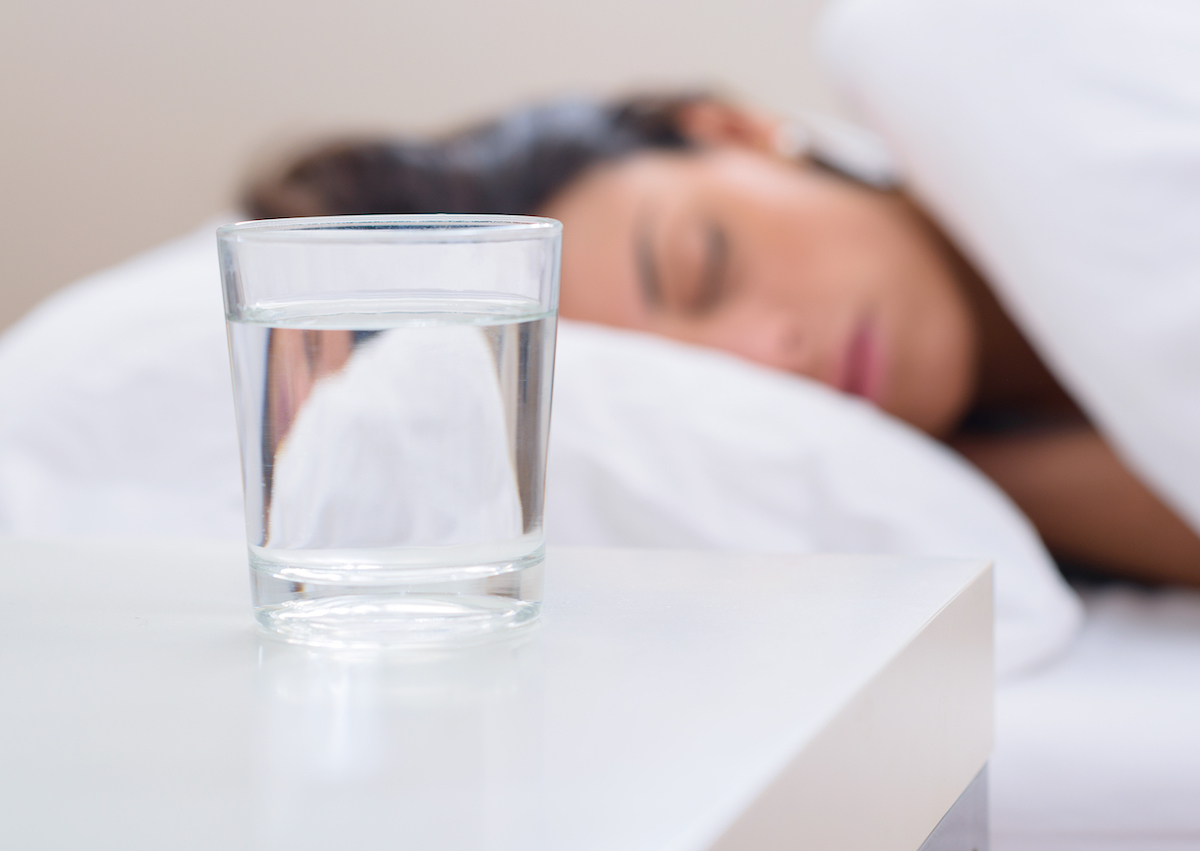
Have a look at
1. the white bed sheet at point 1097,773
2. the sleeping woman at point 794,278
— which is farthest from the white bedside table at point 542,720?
the sleeping woman at point 794,278

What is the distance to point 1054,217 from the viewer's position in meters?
0.65

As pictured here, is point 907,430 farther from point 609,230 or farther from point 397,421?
point 397,421

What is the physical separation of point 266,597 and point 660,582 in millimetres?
101

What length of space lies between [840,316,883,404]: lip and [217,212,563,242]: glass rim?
26.3 inches

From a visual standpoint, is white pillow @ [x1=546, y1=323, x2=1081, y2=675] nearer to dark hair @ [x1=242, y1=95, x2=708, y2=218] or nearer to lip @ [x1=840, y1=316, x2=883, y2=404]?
lip @ [x1=840, y1=316, x2=883, y2=404]

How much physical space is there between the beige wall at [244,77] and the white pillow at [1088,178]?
803 mm

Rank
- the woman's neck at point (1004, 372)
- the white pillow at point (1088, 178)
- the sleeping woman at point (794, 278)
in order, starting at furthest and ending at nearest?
1. the woman's neck at point (1004, 372)
2. the sleeping woman at point (794, 278)
3. the white pillow at point (1088, 178)

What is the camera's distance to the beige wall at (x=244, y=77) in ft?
4.71

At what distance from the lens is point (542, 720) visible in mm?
203

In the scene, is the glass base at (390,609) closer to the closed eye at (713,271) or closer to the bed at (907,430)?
the bed at (907,430)

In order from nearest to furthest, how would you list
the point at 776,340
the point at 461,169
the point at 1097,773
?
the point at 1097,773, the point at 776,340, the point at 461,169

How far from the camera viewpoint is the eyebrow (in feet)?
3.04

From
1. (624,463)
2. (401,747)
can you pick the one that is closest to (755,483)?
(624,463)

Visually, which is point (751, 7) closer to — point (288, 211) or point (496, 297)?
point (288, 211)
